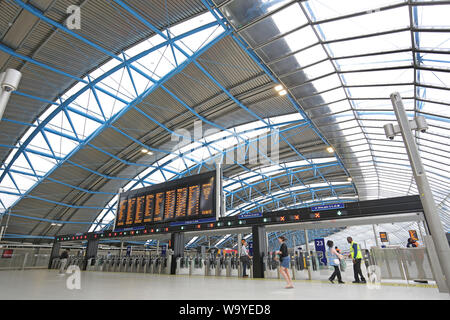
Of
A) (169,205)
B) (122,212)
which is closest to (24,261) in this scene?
(122,212)

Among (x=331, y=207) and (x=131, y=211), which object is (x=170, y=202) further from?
(x=331, y=207)

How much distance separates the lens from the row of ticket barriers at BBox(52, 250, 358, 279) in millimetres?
13897

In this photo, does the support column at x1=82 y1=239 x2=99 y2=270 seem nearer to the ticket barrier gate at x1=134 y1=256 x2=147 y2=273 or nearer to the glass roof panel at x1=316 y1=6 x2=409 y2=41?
the ticket barrier gate at x1=134 y1=256 x2=147 y2=273

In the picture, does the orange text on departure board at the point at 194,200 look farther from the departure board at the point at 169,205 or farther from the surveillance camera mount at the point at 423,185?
the surveillance camera mount at the point at 423,185

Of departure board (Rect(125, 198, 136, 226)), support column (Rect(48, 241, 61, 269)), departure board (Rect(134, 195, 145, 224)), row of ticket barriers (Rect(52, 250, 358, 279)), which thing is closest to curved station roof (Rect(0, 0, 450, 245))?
support column (Rect(48, 241, 61, 269))

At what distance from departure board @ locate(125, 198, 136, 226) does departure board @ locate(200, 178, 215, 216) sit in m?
5.48

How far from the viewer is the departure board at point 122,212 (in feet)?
53.2

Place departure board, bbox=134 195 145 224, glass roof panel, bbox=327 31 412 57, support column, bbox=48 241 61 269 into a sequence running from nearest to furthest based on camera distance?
glass roof panel, bbox=327 31 412 57, departure board, bbox=134 195 145 224, support column, bbox=48 241 61 269

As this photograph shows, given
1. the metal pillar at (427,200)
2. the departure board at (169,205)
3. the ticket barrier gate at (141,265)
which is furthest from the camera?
the ticket barrier gate at (141,265)

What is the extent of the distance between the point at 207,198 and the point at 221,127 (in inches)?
305

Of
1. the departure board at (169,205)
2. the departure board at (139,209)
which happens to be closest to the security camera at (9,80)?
the departure board at (169,205)

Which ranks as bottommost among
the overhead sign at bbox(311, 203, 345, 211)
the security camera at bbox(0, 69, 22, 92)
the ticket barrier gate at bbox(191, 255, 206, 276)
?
the ticket barrier gate at bbox(191, 255, 206, 276)

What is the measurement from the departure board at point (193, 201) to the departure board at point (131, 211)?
15.1 ft

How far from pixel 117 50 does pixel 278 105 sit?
415 inches
